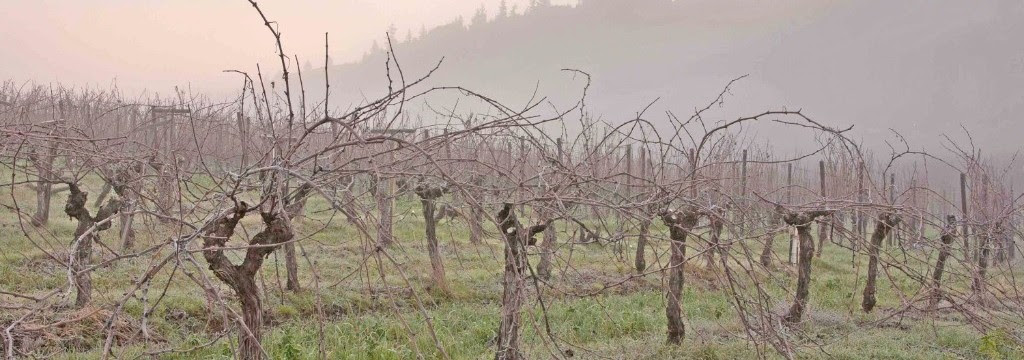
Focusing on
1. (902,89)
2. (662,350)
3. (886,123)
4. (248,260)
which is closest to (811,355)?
(662,350)

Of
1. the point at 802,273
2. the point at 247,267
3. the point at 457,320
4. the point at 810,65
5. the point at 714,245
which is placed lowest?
the point at 457,320

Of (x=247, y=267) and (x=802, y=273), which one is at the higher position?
(x=247, y=267)

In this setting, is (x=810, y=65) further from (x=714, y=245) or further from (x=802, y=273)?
(x=714, y=245)

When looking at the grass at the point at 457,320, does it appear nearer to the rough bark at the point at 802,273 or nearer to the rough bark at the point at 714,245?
the rough bark at the point at 802,273

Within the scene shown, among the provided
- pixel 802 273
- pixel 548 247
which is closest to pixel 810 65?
pixel 802 273

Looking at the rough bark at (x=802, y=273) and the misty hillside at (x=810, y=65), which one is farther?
the misty hillside at (x=810, y=65)

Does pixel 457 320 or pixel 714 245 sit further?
pixel 457 320

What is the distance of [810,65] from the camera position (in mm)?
153375

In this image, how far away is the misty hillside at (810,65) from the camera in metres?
124

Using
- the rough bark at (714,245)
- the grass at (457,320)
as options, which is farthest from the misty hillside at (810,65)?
the rough bark at (714,245)

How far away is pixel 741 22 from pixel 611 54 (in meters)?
35.5

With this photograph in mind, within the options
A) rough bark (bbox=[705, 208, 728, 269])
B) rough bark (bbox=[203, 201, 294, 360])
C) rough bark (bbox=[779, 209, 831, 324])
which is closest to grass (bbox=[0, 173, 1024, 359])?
rough bark (bbox=[779, 209, 831, 324])

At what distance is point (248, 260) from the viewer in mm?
3238

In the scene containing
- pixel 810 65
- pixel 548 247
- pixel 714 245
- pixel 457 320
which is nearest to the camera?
pixel 714 245
